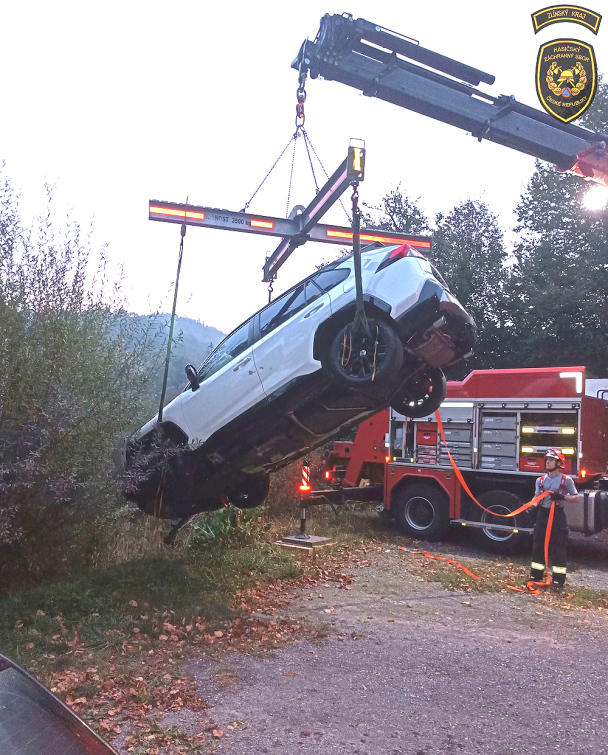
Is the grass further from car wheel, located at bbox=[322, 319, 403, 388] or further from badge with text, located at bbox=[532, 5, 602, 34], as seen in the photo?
badge with text, located at bbox=[532, 5, 602, 34]

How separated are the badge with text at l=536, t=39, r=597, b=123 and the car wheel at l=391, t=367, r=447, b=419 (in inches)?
132

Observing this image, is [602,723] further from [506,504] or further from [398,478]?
[398,478]

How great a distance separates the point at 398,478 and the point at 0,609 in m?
7.29

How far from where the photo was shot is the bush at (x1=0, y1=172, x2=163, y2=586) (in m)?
5.41

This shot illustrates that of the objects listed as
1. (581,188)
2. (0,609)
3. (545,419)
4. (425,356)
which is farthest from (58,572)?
(581,188)

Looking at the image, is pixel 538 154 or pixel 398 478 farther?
pixel 398 478

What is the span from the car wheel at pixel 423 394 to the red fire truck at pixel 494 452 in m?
3.37

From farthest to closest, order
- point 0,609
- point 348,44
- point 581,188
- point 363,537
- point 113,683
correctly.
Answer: point 581,188 < point 363,537 < point 348,44 < point 0,609 < point 113,683

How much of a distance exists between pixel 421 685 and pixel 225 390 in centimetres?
343

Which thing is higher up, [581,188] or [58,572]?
[581,188]

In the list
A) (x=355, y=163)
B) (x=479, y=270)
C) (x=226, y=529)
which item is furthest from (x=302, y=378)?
(x=479, y=270)

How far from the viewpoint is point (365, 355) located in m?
6.08

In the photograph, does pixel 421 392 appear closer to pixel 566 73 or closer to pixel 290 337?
pixel 290 337

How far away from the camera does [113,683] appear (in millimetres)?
4523
